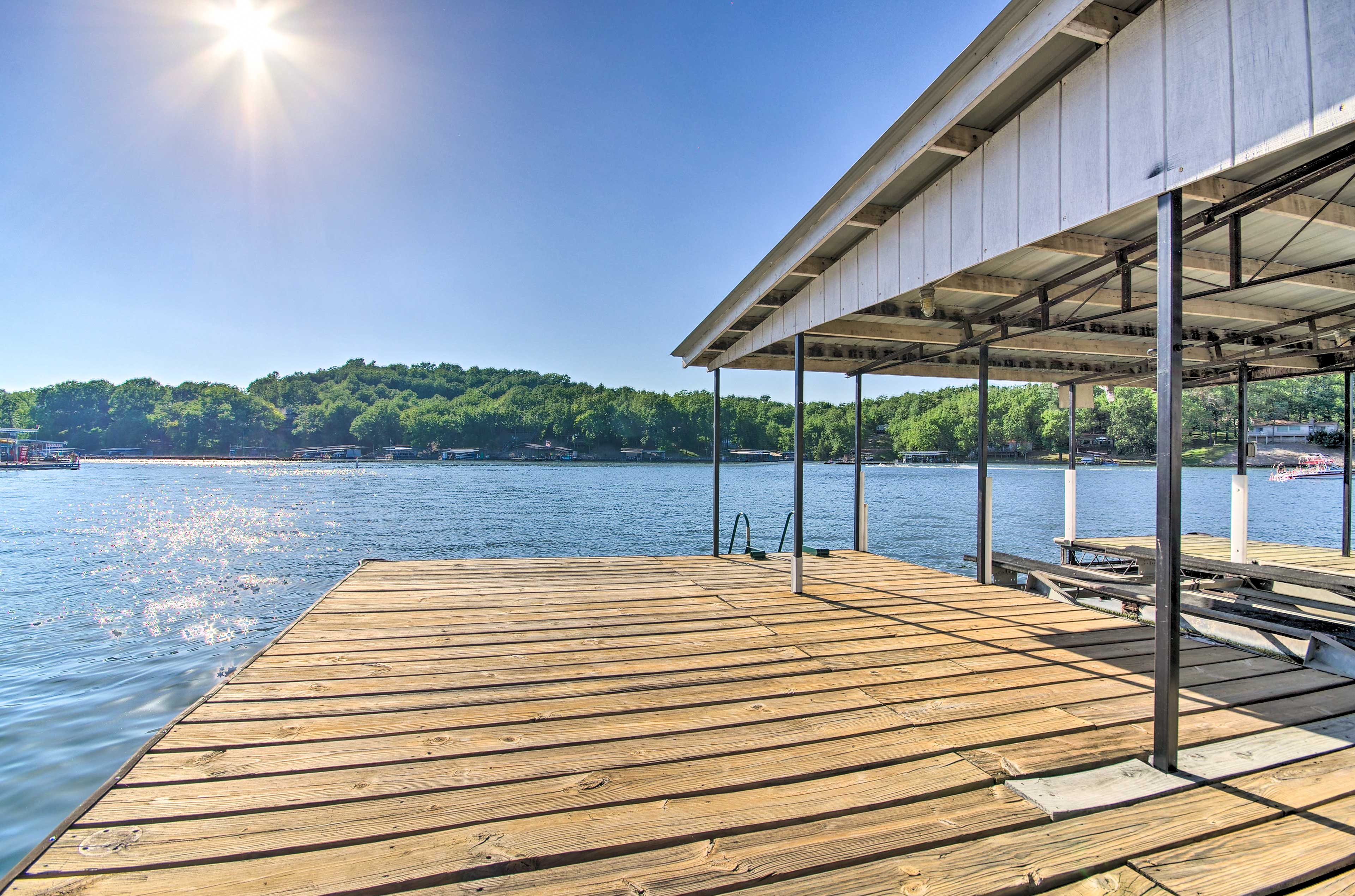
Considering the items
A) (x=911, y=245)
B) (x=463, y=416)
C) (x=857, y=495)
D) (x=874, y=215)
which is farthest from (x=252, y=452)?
(x=911, y=245)

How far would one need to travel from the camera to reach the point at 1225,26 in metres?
1.77

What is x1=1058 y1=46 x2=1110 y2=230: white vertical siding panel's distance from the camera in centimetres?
220

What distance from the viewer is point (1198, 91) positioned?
183cm

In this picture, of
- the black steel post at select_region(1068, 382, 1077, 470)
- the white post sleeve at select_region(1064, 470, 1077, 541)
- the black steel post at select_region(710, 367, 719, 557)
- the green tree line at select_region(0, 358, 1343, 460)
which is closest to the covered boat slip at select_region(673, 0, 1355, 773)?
the black steel post at select_region(710, 367, 719, 557)

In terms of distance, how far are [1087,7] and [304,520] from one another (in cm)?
2481

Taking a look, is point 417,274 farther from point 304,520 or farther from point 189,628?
point 189,628

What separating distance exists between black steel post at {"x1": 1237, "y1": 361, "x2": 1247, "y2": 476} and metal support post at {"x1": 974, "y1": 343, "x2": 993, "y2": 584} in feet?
10.6

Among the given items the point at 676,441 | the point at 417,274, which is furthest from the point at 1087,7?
the point at 676,441

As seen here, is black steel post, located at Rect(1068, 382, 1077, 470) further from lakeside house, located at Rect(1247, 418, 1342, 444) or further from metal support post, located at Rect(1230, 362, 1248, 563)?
lakeside house, located at Rect(1247, 418, 1342, 444)

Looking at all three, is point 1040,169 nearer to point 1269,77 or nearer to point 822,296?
point 1269,77

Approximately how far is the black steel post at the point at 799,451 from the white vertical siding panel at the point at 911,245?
1.27 m

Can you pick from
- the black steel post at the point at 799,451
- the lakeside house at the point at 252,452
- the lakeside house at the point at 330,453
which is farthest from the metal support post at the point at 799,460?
the lakeside house at the point at 252,452

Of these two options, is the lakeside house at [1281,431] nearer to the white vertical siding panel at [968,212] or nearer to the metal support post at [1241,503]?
the metal support post at [1241,503]

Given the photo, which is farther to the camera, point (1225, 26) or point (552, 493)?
point (552, 493)
